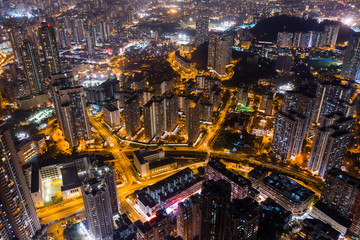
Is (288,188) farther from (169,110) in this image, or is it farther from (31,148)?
(31,148)

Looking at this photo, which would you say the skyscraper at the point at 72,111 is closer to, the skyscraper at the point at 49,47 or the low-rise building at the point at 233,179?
the skyscraper at the point at 49,47

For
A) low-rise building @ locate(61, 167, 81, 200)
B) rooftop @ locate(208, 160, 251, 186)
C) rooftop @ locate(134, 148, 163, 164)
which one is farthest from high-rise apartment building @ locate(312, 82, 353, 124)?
low-rise building @ locate(61, 167, 81, 200)

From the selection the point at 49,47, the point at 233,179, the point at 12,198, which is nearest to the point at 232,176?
the point at 233,179

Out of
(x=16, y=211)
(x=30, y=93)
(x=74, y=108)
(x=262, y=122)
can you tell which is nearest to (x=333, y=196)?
(x=262, y=122)

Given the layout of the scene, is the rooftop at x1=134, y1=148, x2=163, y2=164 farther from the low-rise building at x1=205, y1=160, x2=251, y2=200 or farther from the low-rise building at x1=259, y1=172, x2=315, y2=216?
the low-rise building at x1=259, y1=172, x2=315, y2=216

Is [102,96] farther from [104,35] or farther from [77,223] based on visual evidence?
[104,35]

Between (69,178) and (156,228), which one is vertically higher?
(156,228)

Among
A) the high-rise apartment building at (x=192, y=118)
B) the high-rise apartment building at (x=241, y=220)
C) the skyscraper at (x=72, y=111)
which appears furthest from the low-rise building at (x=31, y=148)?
the high-rise apartment building at (x=241, y=220)
